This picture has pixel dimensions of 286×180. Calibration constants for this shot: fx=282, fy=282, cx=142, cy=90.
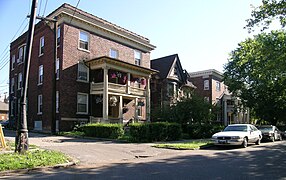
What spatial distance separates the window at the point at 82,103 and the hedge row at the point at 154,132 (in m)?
9.38

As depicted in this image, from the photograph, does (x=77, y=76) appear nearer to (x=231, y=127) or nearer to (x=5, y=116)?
(x=231, y=127)

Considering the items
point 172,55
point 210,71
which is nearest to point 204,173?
point 172,55

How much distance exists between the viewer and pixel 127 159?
11.7 meters

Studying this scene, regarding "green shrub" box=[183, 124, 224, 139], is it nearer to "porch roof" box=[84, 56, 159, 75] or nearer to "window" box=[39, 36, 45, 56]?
"porch roof" box=[84, 56, 159, 75]

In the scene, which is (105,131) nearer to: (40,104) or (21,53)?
(40,104)

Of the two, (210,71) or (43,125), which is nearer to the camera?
(43,125)

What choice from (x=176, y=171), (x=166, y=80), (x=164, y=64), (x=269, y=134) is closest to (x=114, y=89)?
(x=166, y=80)

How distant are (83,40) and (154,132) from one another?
1322cm

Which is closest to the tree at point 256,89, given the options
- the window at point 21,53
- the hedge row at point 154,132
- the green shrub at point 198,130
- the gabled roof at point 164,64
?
the gabled roof at point 164,64

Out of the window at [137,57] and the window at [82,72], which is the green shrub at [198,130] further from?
the window at [137,57]

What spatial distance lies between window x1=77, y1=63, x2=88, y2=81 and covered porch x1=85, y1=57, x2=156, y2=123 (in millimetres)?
441

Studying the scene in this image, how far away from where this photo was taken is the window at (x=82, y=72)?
87.1 feet

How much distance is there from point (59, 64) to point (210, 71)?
27858 mm

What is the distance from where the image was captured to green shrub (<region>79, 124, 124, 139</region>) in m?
18.9
